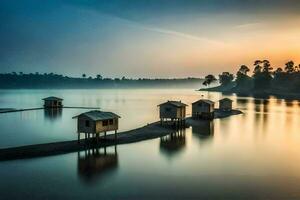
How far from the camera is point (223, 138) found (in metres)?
58.7

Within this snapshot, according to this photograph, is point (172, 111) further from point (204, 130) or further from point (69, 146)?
point (69, 146)

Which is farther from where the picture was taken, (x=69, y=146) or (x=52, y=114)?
(x=52, y=114)

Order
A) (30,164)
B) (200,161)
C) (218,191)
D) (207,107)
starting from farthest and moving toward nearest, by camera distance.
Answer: (207,107), (200,161), (30,164), (218,191)

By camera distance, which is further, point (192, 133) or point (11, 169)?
point (192, 133)

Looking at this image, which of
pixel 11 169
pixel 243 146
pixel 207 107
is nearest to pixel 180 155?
pixel 243 146

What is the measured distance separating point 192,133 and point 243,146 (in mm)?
13460

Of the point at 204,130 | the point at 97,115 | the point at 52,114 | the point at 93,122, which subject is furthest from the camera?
the point at 52,114

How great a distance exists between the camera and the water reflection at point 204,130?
58556 millimetres

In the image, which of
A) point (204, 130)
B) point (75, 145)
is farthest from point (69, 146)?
point (204, 130)

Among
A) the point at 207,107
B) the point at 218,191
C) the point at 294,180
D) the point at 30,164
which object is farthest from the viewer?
the point at 207,107

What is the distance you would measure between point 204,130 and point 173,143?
16.2 meters

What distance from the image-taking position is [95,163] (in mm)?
39000

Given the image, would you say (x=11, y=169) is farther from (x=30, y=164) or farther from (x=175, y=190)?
(x=175, y=190)

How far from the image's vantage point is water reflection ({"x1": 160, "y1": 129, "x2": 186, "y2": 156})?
47.1 meters
